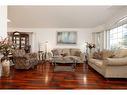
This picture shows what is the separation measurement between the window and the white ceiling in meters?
0.69

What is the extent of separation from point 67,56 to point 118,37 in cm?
273

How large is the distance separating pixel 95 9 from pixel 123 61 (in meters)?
3.61

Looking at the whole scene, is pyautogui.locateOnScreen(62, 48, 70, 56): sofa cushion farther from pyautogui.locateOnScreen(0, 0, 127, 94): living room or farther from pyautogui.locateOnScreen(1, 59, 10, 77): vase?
pyautogui.locateOnScreen(1, 59, 10, 77): vase

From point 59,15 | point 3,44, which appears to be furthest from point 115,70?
point 59,15

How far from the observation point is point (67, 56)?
9.02 m

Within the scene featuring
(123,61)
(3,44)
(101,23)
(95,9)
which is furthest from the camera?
(101,23)

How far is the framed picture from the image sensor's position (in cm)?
1045

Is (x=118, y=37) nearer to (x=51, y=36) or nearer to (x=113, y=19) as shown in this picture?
(x=113, y=19)

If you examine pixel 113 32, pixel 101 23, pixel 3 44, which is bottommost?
pixel 3 44

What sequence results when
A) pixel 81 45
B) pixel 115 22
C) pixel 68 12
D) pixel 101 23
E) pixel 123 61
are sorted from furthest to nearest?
pixel 81 45, pixel 101 23, pixel 68 12, pixel 115 22, pixel 123 61

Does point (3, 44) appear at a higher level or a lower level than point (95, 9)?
lower

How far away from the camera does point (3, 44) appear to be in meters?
5.20

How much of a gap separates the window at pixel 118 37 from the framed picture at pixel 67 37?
2458 millimetres

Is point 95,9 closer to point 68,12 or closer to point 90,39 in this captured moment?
point 68,12
